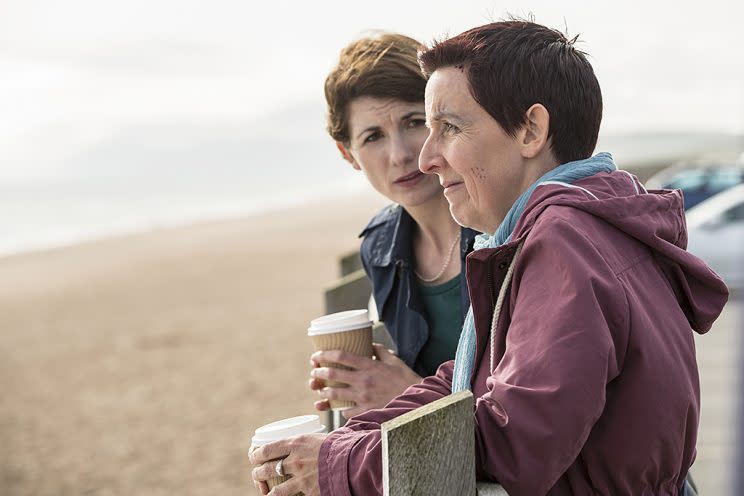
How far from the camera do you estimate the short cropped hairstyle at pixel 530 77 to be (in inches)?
71.6

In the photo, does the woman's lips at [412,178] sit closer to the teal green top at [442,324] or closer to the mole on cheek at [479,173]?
the teal green top at [442,324]

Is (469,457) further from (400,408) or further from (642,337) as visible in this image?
(400,408)

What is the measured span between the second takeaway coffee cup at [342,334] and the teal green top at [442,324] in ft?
0.72

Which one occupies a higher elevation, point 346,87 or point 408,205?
point 346,87

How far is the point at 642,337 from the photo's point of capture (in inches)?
60.2

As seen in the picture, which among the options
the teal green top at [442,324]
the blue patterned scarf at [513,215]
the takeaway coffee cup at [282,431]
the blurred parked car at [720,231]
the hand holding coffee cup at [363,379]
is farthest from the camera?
the blurred parked car at [720,231]

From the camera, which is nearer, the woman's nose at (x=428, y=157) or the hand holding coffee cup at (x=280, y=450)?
the hand holding coffee cup at (x=280, y=450)

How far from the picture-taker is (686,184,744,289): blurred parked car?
10.3 metres

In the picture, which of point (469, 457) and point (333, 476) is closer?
point (469, 457)

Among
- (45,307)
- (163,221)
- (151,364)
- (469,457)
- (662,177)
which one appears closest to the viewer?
(469,457)

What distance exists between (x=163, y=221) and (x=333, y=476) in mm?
39097

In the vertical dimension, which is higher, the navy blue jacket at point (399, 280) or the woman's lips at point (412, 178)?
the woman's lips at point (412, 178)

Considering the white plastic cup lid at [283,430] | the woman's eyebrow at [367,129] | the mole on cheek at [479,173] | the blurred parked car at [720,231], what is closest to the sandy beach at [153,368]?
the woman's eyebrow at [367,129]

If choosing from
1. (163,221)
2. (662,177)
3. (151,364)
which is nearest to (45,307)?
(151,364)
